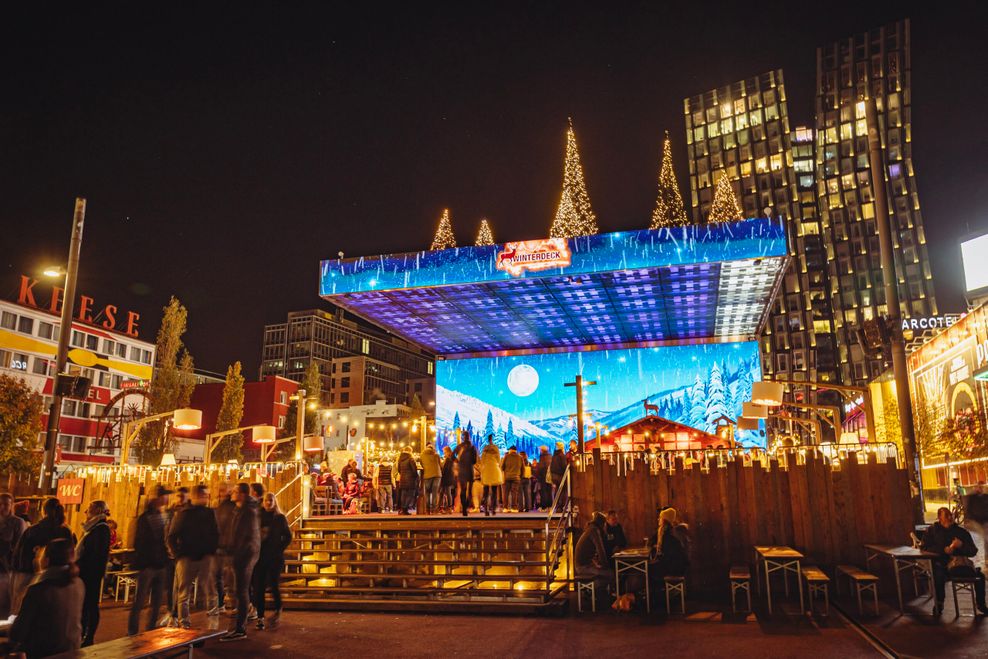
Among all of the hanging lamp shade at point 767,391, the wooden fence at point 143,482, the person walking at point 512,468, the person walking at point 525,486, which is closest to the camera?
the hanging lamp shade at point 767,391

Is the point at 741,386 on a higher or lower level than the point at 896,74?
lower

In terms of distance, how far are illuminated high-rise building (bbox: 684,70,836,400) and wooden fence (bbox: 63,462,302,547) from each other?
222 ft

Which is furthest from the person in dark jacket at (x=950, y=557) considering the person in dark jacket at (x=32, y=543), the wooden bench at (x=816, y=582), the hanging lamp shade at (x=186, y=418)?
the hanging lamp shade at (x=186, y=418)

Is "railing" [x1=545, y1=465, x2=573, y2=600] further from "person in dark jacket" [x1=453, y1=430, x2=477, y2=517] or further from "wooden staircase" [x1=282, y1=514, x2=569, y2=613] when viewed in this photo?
"person in dark jacket" [x1=453, y1=430, x2=477, y2=517]

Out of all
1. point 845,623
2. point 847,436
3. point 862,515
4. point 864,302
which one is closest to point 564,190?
point 847,436

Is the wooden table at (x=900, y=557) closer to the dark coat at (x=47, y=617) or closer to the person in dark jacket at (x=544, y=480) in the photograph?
the person in dark jacket at (x=544, y=480)

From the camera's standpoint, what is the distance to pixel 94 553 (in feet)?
25.3

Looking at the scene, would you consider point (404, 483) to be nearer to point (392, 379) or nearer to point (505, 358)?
point (505, 358)

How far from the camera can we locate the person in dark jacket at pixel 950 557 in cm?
935

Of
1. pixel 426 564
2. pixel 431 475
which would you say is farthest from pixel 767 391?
pixel 426 564

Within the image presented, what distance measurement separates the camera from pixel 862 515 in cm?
1141

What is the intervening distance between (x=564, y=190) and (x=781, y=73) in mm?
73633

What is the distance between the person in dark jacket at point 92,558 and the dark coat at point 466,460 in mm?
7353

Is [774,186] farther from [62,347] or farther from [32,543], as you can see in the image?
[32,543]
